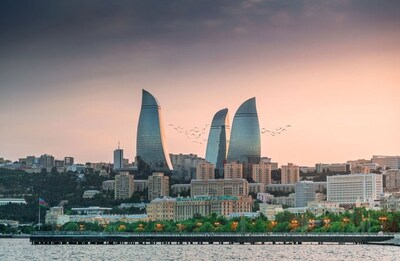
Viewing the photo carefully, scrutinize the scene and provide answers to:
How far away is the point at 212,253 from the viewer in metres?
113

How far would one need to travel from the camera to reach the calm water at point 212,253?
341 ft

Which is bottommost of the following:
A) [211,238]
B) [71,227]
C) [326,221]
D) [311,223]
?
[211,238]

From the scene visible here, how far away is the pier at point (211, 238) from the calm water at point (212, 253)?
7273mm

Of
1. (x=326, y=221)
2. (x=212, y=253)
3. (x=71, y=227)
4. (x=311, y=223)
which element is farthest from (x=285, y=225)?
(x=212, y=253)

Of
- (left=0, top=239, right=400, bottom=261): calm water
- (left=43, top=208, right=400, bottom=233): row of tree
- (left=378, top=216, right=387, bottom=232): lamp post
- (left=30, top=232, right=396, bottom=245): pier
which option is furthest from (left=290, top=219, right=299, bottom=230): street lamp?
(left=0, top=239, right=400, bottom=261): calm water

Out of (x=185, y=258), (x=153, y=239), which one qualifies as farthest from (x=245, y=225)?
(x=185, y=258)

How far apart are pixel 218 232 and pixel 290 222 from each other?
12900mm

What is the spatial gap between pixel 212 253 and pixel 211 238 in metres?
29.1

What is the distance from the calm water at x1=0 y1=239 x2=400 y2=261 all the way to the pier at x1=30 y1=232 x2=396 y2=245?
23.9ft

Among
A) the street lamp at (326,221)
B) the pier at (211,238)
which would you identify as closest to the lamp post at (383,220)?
the pier at (211,238)

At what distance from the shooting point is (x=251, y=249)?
12206 centimetres

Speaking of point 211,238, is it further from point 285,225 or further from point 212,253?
point 212,253

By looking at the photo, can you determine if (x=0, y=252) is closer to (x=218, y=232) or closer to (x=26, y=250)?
(x=26, y=250)

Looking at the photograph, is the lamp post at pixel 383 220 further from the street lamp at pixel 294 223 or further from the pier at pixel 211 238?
the street lamp at pixel 294 223
